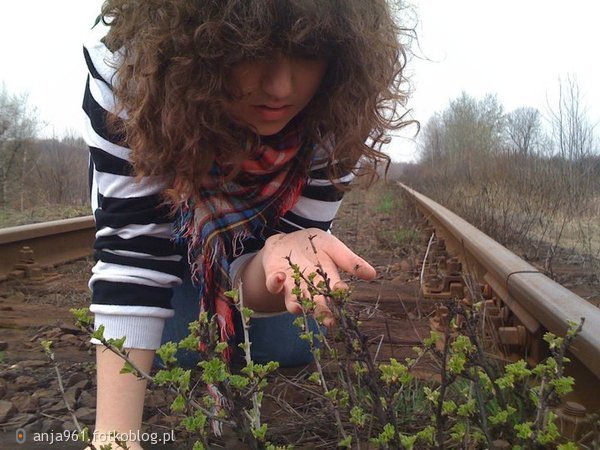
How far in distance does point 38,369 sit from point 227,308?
0.93 meters

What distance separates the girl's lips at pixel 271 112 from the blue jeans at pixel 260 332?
92 centimetres

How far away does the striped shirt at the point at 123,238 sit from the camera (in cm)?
170

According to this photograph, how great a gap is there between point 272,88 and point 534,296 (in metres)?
1.10

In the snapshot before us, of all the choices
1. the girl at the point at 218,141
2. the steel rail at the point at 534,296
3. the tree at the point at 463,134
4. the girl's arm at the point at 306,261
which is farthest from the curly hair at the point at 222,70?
the tree at the point at 463,134

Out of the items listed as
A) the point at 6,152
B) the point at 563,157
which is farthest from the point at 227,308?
the point at 6,152

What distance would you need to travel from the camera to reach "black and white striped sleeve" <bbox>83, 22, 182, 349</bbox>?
1.70 meters

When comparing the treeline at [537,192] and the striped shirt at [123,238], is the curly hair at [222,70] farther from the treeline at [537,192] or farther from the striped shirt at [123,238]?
the treeline at [537,192]

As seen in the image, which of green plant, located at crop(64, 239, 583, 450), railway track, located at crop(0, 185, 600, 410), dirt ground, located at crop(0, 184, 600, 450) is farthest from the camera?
dirt ground, located at crop(0, 184, 600, 450)

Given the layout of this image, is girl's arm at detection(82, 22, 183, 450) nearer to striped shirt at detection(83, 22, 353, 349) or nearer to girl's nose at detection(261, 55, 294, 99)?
striped shirt at detection(83, 22, 353, 349)

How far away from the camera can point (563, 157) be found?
23.3 ft

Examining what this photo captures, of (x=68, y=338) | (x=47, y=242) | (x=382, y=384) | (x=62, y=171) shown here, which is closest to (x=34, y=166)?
(x=62, y=171)

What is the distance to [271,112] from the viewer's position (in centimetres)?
169

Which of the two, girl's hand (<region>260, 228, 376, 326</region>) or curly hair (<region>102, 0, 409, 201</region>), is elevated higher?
curly hair (<region>102, 0, 409, 201</region>)

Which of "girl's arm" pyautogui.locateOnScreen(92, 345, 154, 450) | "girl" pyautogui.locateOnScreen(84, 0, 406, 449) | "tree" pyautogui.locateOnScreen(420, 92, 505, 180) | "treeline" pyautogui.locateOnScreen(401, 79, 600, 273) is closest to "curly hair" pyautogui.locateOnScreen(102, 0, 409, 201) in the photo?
"girl" pyautogui.locateOnScreen(84, 0, 406, 449)
